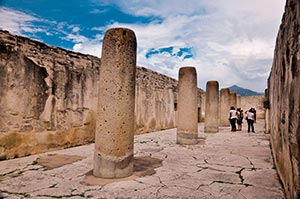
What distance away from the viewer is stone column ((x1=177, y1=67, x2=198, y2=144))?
21.3ft

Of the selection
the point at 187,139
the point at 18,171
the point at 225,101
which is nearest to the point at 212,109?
the point at 225,101

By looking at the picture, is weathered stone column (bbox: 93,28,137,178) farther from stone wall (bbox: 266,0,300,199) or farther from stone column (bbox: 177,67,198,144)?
stone column (bbox: 177,67,198,144)

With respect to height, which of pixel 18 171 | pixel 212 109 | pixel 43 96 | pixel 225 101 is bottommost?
pixel 18 171

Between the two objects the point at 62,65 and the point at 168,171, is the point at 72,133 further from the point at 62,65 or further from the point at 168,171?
the point at 168,171

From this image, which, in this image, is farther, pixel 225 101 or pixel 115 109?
pixel 225 101

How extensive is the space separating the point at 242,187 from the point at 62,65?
4.97m

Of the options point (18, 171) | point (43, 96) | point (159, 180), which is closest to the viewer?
point (159, 180)

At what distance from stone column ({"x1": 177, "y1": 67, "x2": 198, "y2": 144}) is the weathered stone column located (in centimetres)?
A: 333

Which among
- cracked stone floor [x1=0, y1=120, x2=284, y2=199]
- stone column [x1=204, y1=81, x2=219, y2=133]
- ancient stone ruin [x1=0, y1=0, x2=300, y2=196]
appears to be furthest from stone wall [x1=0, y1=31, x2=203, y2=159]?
stone column [x1=204, y1=81, x2=219, y2=133]

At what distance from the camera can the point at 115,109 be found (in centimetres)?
328

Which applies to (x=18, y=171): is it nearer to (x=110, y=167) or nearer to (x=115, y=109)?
(x=110, y=167)

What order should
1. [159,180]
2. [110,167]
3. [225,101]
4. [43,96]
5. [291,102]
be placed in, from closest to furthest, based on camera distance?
[291,102], [159,180], [110,167], [43,96], [225,101]

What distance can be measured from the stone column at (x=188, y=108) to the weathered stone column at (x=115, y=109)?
10.9 ft

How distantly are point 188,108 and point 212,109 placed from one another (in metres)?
4.20
